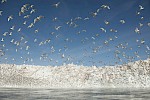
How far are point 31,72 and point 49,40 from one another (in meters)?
109

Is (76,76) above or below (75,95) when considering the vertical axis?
above

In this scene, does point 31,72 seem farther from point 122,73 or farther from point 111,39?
point 111,39

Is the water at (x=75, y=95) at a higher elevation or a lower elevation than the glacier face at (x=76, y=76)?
lower

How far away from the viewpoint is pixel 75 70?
163 meters

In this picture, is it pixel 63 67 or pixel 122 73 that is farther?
pixel 63 67

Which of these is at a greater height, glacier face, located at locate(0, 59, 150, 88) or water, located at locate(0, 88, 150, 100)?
glacier face, located at locate(0, 59, 150, 88)

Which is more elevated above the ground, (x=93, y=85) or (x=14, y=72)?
(x=14, y=72)

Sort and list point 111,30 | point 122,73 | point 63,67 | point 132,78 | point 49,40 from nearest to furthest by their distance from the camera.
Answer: point 111,30, point 49,40, point 132,78, point 122,73, point 63,67

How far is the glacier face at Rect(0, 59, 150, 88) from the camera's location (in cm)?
13379

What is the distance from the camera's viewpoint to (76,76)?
503 ft

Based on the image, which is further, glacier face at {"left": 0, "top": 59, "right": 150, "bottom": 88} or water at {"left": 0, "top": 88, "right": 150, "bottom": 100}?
glacier face at {"left": 0, "top": 59, "right": 150, "bottom": 88}

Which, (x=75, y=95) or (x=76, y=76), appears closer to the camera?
(x=75, y=95)

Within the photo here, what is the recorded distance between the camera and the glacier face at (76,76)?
134m

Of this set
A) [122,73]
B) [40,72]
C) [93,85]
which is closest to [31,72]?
[40,72]
